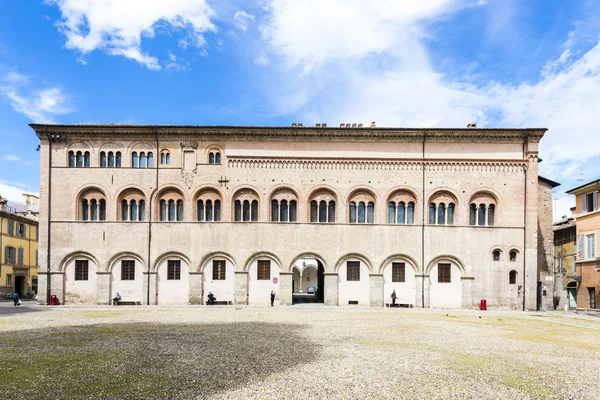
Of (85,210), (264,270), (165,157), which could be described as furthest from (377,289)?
(85,210)

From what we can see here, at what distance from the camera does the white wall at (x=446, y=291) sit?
91.5 ft

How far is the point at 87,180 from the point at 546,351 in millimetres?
27372

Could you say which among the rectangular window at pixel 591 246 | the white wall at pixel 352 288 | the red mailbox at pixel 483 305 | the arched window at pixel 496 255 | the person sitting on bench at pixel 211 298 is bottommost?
the red mailbox at pixel 483 305

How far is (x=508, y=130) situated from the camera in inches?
1107

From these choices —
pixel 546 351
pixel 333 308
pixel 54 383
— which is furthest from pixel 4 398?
pixel 333 308

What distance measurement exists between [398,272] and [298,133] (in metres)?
11.6

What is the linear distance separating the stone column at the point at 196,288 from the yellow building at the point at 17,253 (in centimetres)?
2403

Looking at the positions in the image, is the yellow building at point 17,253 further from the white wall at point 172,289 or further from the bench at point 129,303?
the white wall at point 172,289

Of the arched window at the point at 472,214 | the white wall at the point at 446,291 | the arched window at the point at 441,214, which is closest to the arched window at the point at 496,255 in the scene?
the arched window at the point at 472,214

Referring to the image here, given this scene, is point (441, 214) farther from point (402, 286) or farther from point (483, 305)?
point (483, 305)

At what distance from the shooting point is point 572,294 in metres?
30.8

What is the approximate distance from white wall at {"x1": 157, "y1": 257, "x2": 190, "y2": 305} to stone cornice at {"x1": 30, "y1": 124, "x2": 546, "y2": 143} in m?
9.12

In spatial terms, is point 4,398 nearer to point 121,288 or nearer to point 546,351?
point 546,351

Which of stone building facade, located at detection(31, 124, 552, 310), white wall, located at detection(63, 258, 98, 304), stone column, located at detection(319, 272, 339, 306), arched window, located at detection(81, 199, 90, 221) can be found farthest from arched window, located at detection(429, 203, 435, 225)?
arched window, located at detection(81, 199, 90, 221)
